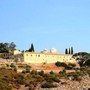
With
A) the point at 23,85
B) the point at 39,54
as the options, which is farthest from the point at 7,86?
the point at 39,54

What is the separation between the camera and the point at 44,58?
8181 cm

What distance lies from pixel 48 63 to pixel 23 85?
91.1 feet

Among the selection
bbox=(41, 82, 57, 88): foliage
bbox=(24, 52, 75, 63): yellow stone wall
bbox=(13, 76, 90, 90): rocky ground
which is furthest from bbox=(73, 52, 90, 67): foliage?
bbox=(41, 82, 57, 88): foliage

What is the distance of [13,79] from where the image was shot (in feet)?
180

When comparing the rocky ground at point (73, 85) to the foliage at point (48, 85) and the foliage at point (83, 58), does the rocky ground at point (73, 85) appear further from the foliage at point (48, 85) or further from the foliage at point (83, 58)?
the foliage at point (83, 58)

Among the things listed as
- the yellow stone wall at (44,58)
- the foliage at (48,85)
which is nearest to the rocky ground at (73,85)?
the foliage at (48,85)

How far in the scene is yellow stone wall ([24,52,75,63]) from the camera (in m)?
79.6

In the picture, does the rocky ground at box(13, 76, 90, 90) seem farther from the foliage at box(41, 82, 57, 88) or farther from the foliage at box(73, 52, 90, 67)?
the foliage at box(73, 52, 90, 67)

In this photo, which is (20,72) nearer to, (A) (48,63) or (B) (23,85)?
(B) (23,85)

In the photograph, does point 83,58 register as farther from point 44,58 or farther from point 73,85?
point 73,85

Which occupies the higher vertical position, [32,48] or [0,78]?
[32,48]

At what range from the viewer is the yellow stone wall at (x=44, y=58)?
79.6m

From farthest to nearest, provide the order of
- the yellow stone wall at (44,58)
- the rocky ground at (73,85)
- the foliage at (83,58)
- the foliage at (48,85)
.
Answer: the foliage at (83,58)
the yellow stone wall at (44,58)
the rocky ground at (73,85)
the foliage at (48,85)

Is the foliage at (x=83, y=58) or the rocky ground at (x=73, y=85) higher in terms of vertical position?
the foliage at (x=83, y=58)
